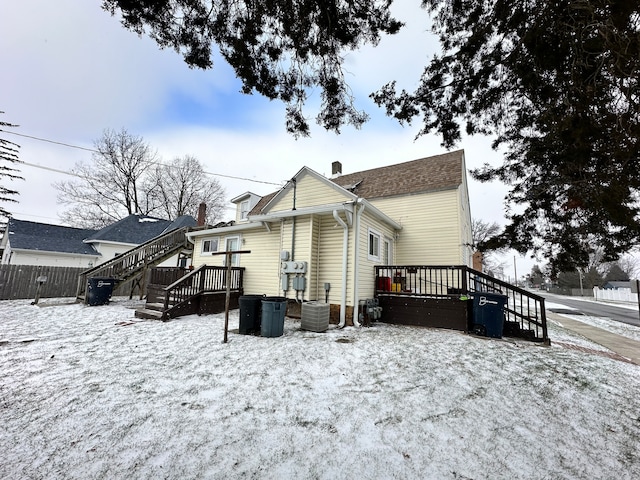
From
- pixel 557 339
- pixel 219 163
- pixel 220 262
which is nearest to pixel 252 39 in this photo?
pixel 220 262

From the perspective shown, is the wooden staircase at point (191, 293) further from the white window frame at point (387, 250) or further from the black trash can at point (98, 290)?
the white window frame at point (387, 250)

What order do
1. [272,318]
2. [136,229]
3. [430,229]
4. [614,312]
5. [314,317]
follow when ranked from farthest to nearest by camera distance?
1. [136,229]
2. [614,312]
3. [430,229]
4. [314,317]
5. [272,318]

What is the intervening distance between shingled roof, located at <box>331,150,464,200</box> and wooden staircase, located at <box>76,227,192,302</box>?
9907 mm

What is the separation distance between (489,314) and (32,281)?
2003 cm

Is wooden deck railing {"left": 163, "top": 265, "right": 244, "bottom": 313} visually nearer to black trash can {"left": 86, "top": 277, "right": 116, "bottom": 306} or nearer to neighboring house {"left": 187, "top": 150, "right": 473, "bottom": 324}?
neighboring house {"left": 187, "top": 150, "right": 473, "bottom": 324}

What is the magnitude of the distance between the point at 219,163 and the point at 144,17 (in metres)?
21.8

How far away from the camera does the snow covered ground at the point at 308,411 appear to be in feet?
7.18

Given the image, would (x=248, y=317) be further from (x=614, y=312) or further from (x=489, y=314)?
(x=614, y=312)

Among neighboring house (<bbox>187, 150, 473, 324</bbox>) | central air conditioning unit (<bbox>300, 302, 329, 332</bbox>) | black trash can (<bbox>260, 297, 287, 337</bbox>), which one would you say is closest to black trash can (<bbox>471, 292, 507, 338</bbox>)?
neighboring house (<bbox>187, 150, 473, 324</bbox>)

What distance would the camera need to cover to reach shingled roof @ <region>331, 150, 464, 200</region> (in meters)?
11.4

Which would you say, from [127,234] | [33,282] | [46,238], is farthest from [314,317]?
[46,238]

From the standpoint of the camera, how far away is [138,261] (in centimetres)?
1323

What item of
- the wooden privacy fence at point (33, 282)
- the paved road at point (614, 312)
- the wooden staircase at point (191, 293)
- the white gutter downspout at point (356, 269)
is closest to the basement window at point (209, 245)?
the wooden staircase at point (191, 293)

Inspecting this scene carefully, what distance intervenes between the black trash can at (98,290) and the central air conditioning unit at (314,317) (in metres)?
9.16
